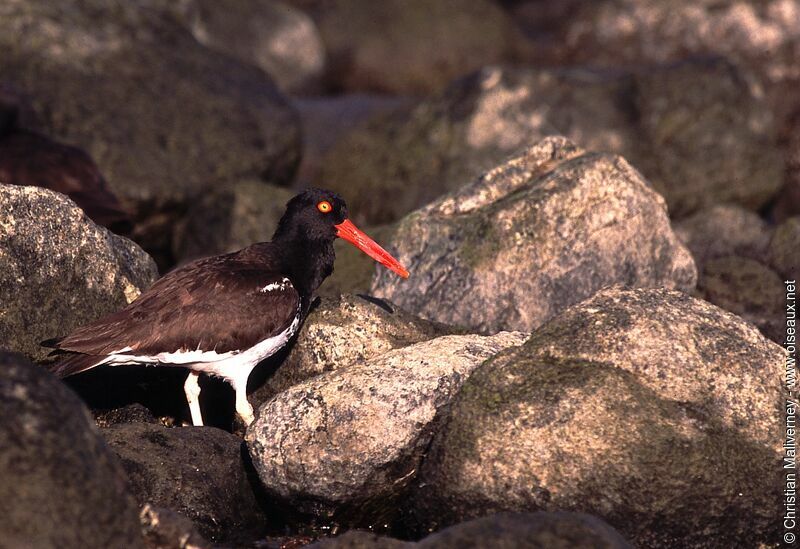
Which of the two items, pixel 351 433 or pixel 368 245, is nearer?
pixel 351 433

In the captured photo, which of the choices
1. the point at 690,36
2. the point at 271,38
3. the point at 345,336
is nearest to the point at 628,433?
the point at 345,336

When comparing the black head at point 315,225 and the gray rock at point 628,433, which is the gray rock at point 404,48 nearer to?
the black head at point 315,225

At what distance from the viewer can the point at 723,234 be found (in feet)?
42.7

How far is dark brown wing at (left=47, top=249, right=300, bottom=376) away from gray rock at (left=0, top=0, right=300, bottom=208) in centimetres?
538

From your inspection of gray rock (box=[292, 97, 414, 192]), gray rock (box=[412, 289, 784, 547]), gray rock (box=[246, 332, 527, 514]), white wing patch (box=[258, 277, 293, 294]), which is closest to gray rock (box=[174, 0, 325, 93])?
gray rock (box=[292, 97, 414, 192])

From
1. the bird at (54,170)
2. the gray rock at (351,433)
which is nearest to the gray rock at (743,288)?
the gray rock at (351,433)

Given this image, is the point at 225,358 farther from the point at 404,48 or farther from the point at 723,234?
the point at 404,48

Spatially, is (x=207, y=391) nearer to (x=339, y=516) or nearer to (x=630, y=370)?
(x=339, y=516)

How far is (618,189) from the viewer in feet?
33.0

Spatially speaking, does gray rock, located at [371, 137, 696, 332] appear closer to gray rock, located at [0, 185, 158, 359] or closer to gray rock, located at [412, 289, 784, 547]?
gray rock, located at [412, 289, 784, 547]

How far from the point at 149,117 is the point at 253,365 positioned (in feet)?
22.2

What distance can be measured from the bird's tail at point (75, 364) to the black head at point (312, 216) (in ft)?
6.36

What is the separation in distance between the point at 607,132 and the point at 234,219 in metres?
5.32

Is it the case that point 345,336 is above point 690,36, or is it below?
below
